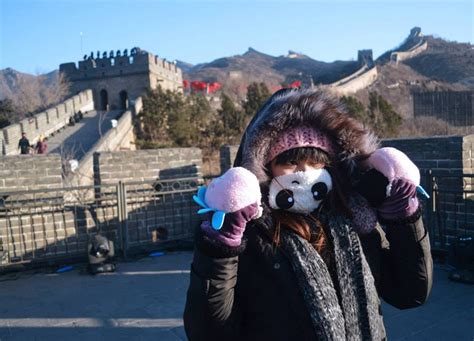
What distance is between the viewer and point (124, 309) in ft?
14.6

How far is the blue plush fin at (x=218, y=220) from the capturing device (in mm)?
1337

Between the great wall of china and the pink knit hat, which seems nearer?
the pink knit hat

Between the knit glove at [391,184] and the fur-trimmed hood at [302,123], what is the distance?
100 mm

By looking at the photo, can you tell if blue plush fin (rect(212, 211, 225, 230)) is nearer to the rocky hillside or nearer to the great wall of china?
the great wall of china

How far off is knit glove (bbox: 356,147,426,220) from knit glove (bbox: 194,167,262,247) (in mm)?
504

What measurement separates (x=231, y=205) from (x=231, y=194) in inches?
1.4

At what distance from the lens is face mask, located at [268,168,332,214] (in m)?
1.54

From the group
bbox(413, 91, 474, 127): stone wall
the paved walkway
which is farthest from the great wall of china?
bbox(413, 91, 474, 127): stone wall

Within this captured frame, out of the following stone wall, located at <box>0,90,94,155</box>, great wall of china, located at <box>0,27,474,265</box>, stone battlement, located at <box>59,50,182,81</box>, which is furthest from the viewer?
stone battlement, located at <box>59,50,182,81</box>

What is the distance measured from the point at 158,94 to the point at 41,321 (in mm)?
24544

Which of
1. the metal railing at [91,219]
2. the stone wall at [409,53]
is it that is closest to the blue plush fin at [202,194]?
the metal railing at [91,219]

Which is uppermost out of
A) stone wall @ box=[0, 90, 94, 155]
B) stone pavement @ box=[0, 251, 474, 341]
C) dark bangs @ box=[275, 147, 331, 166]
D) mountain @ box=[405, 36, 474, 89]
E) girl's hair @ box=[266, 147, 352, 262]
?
mountain @ box=[405, 36, 474, 89]

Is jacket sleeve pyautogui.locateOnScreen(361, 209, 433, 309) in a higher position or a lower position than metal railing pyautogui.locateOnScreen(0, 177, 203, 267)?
higher

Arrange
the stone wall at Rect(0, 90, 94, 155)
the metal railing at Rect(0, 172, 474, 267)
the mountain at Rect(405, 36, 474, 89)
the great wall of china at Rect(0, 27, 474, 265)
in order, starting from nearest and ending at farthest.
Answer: the metal railing at Rect(0, 172, 474, 267)
the great wall of china at Rect(0, 27, 474, 265)
the stone wall at Rect(0, 90, 94, 155)
the mountain at Rect(405, 36, 474, 89)
